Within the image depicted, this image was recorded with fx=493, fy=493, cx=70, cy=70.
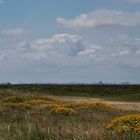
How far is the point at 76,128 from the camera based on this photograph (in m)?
11.3

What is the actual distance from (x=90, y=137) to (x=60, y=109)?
14430mm

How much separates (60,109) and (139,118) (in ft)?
30.8

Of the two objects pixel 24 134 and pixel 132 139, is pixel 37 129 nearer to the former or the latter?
pixel 24 134

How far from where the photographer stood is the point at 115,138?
9906mm

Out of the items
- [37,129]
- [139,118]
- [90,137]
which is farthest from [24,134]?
[139,118]

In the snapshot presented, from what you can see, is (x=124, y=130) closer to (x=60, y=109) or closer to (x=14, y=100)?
(x=60, y=109)

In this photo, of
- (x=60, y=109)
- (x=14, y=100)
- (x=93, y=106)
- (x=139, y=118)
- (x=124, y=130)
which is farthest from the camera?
(x=14, y=100)

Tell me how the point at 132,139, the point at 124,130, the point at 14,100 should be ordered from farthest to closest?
the point at 14,100, the point at 124,130, the point at 132,139

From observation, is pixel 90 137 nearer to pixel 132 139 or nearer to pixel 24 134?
pixel 132 139

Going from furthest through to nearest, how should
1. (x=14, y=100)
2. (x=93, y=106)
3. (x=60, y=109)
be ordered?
(x=14, y=100)
(x=93, y=106)
(x=60, y=109)

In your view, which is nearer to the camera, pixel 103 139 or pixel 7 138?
pixel 103 139

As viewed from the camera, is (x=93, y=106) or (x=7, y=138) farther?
(x=93, y=106)

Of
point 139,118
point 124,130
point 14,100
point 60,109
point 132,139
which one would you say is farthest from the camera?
point 14,100

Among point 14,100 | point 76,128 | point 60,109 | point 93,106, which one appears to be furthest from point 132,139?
point 14,100
